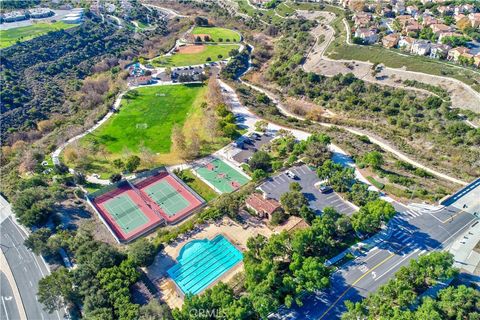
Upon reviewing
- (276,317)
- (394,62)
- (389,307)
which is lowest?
(276,317)

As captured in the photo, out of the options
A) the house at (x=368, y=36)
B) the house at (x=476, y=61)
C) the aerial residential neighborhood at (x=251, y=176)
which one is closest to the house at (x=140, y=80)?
the aerial residential neighborhood at (x=251, y=176)

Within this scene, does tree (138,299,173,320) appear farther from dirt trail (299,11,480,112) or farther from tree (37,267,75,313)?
dirt trail (299,11,480,112)

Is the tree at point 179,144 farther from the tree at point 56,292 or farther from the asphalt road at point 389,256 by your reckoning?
the asphalt road at point 389,256

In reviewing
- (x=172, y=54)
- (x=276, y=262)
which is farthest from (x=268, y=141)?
(x=172, y=54)

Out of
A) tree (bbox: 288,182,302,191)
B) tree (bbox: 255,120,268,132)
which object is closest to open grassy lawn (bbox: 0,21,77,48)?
tree (bbox: 255,120,268,132)

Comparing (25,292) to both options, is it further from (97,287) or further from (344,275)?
(344,275)

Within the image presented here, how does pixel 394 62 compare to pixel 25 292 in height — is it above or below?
above
